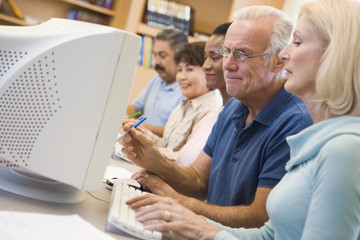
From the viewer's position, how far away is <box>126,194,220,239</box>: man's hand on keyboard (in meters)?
1.02

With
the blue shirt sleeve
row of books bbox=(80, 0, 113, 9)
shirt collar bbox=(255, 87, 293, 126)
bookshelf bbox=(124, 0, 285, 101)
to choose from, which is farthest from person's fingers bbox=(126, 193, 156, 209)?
row of books bbox=(80, 0, 113, 9)

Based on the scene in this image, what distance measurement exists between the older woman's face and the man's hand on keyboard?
1.24 ft

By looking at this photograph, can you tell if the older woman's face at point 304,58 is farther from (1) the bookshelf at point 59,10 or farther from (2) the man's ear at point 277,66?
(1) the bookshelf at point 59,10

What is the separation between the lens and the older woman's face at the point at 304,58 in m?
1.04

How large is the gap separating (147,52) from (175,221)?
12.3ft

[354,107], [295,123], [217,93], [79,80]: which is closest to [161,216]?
[79,80]

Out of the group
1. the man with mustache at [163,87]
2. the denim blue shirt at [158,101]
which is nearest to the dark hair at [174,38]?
the man with mustache at [163,87]

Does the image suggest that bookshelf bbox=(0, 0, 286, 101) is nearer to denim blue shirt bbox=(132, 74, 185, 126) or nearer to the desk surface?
denim blue shirt bbox=(132, 74, 185, 126)

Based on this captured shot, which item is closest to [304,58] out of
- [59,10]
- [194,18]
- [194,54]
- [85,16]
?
[194,54]

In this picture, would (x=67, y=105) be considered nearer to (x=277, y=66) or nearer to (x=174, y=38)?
(x=277, y=66)

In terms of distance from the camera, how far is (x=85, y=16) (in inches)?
187

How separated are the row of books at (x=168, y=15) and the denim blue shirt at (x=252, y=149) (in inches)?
119

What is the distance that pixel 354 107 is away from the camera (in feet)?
3.20

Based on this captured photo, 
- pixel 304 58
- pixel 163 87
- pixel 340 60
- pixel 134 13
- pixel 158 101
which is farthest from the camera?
pixel 134 13
